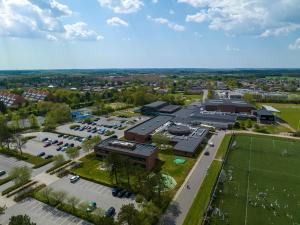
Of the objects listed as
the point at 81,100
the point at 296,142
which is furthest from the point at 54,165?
the point at 81,100

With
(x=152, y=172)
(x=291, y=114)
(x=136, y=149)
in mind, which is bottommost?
(x=152, y=172)

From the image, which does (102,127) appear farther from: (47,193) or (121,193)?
(121,193)

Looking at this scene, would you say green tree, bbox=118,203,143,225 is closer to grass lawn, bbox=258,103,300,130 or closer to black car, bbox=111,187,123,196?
black car, bbox=111,187,123,196

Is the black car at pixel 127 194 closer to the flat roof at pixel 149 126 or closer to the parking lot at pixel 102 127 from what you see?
the flat roof at pixel 149 126

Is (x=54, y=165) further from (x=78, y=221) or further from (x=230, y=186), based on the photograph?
(x=230, y=186)

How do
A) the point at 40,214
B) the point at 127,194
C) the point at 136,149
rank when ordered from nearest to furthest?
the point at 40,214 → the point at 127,194 → the point at 136,149

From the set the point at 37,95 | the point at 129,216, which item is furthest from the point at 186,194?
the point at 37,95
